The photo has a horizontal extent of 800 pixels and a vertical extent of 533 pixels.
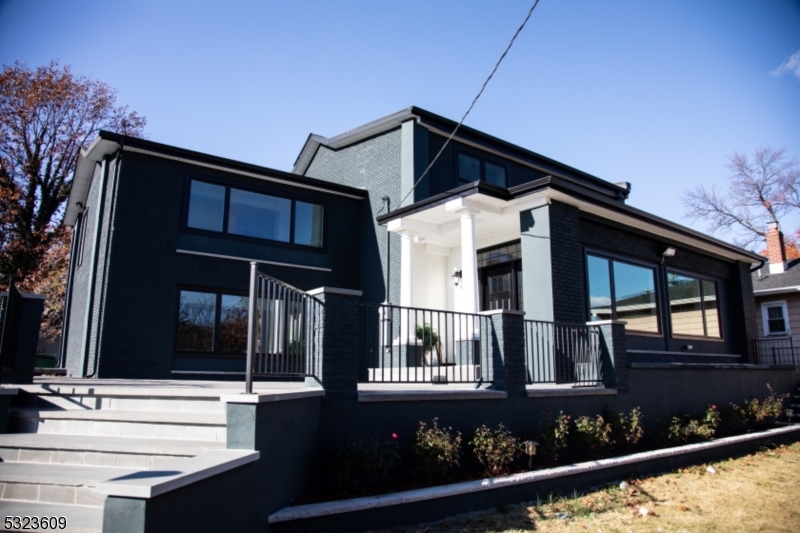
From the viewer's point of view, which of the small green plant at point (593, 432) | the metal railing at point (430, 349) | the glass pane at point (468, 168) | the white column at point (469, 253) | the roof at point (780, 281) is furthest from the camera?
the roof at point (780, 281)

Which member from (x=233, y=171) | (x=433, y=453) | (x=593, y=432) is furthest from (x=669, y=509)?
(x=233, y=171)

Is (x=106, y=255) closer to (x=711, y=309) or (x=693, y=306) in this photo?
(x=693, y=306)

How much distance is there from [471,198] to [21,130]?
21007 mm

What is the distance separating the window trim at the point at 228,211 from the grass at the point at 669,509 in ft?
27.6

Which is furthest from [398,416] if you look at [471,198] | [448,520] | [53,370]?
[53,370]

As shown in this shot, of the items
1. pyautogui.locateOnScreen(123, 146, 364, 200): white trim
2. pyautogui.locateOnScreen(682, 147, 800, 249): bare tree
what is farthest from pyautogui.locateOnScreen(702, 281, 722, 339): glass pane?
pyautogui.locateOnScreen(682, 147, 800, 249): bare tree

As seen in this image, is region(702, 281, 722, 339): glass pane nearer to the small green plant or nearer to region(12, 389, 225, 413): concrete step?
the small green plant

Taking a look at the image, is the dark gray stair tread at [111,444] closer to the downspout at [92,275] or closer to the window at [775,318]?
the downspout at [92,275]

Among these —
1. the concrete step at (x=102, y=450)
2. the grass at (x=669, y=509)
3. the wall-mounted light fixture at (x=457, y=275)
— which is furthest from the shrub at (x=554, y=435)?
the wall-mounted light fixture at (x=457, y=275)

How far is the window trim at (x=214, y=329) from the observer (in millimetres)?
11266

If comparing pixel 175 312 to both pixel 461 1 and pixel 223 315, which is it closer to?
pixel 223 315

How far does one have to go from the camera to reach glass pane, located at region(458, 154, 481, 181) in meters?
13.6

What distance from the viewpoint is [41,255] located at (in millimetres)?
21781

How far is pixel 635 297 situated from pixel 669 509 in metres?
6.20
